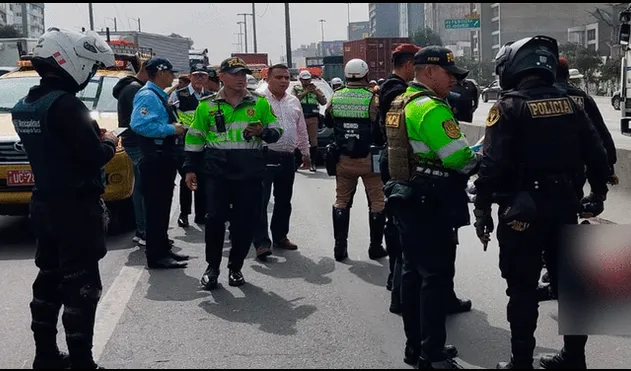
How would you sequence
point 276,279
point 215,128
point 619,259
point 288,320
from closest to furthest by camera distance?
point 619,259 < point 288,320 < point 215,128 < point 276,279

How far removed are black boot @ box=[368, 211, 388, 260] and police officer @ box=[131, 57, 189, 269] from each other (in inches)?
71.2

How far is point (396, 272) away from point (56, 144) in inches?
104

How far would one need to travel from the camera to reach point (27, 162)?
8508mm

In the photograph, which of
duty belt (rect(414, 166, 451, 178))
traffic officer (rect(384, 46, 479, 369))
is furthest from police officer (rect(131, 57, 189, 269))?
duty belt (rect(414, 166, 451, 178))

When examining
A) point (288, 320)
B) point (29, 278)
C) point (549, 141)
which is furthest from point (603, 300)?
point (29, 278)

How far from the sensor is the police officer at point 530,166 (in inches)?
172

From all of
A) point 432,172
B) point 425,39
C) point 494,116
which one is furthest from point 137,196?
point 425,39

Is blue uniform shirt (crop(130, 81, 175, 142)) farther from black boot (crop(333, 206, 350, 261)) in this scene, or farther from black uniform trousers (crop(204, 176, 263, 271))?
black boot (crop(333, 206, 350, 261))

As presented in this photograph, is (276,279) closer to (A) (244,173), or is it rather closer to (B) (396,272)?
(A) (244,173)

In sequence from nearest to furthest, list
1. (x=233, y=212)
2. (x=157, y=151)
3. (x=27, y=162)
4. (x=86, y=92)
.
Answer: (x=233, y=212) < (x=157, y=151) < (x=27, y=162) < (x=86, y=92)

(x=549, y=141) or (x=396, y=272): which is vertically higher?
(x=549, y=141)

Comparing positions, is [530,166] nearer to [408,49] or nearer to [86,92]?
[408,49]

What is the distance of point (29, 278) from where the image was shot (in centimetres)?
740

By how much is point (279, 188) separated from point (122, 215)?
2.10 metres
